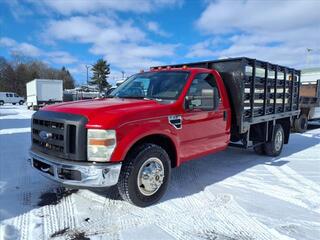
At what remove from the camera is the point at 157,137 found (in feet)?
13.7

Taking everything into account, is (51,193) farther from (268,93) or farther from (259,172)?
(268,93)

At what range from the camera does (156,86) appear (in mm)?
4836

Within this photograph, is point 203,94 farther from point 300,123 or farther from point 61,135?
point 300,123

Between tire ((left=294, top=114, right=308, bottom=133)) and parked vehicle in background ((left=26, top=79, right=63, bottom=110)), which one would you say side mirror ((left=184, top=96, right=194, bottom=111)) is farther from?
parked vehicle in background ((left=26, top=79, right=63, bottom=110))

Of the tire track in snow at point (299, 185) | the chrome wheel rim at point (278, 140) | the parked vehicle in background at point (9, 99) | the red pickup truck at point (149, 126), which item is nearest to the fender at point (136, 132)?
the red pickup truck at point (149, 126)

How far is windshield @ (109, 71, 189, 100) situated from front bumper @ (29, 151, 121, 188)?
1.52 meters

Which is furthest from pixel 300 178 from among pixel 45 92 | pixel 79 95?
pixel 79 95

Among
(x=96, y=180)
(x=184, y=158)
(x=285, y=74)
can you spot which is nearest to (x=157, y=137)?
(x=184, y=158)

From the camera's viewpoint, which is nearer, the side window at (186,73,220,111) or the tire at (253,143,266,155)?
the side window at (186,73,220,111)

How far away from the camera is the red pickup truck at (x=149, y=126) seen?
3.45m

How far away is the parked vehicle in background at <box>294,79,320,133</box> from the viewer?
12078mm

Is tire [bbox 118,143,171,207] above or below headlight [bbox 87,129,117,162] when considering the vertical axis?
below

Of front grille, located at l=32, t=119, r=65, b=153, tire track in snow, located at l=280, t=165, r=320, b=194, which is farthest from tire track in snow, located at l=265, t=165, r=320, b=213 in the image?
front grille, located at l=32, t=119, r=65, b=153

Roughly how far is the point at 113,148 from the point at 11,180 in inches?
106
